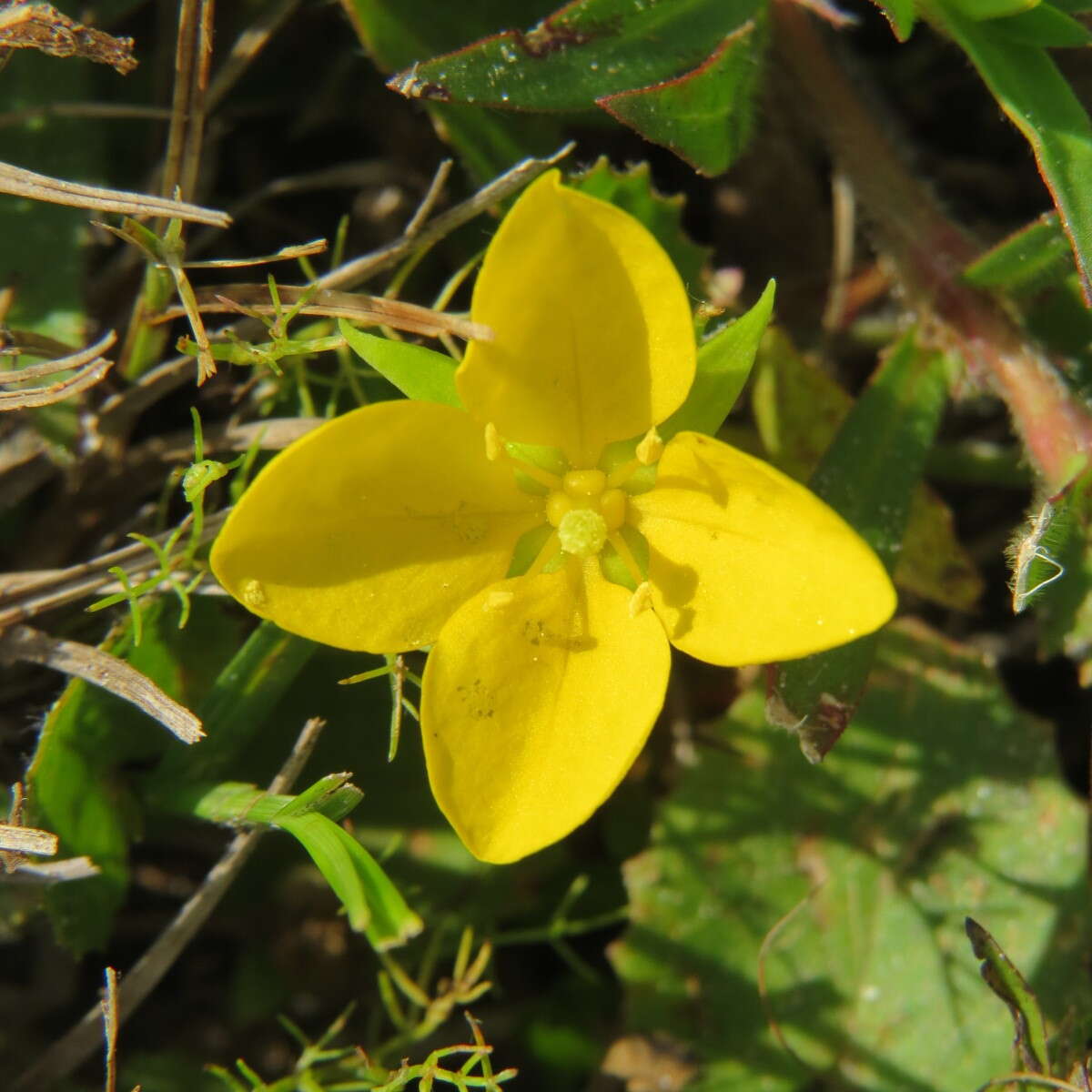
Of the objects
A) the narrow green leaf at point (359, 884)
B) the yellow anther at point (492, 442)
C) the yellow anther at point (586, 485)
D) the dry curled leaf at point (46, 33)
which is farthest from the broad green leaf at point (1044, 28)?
the narrow green leaf at point (359, 884)

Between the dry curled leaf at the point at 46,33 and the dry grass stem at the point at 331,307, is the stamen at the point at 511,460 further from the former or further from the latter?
the dry curled leaf at the point at 46,33

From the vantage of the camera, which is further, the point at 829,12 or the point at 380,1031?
the point at 380,1031

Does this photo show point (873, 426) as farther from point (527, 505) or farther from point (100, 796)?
point (100, 796)

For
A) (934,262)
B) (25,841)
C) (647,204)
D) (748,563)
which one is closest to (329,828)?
(25,841)

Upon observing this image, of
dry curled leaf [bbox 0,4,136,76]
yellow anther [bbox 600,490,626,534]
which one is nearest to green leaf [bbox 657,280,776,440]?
yellow anther [bbox 600,490,626,534]

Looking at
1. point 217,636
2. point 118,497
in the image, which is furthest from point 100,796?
point 118,497

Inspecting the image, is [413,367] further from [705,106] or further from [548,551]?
[705,106]

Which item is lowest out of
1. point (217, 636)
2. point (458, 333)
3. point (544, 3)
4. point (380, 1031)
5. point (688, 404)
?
point (380, 1031)
